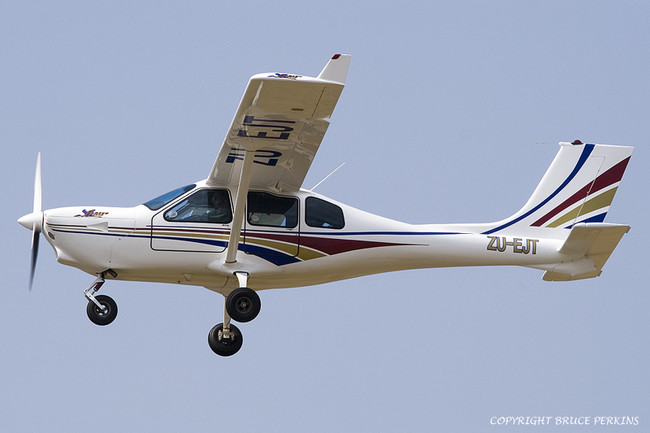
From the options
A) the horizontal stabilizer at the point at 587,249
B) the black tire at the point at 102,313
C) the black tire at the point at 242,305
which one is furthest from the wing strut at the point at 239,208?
the horizontal stabilizer at the point at 587,249

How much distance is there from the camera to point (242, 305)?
15.7 m

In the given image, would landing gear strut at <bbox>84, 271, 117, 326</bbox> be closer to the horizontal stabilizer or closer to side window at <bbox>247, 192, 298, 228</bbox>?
side window at <bbox>247, 192, 298, 228</bbox>

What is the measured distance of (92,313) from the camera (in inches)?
620

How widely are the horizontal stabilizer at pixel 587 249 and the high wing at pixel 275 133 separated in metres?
3.91

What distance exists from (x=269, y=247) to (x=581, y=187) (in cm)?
493

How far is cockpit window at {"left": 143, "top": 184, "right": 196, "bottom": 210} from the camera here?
16.1 metres

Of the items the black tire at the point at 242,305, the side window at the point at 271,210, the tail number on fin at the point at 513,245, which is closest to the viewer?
the black tire at the point at 242,305

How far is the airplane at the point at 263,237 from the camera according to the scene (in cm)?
1577

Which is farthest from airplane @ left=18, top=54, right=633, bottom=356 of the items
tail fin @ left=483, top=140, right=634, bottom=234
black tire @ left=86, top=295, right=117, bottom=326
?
tail fin @ left=483, top=140, right=634, bottom=234

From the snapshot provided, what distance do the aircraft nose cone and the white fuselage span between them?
12cm

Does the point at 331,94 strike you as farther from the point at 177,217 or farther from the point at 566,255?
the point at 566,255

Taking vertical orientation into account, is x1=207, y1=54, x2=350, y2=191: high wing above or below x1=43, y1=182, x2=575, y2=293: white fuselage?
above

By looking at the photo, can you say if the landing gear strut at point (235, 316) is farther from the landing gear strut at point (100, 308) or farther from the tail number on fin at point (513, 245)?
the tail number on fin at point (513, 245)

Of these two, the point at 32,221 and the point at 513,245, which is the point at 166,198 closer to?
the point at 32,221
